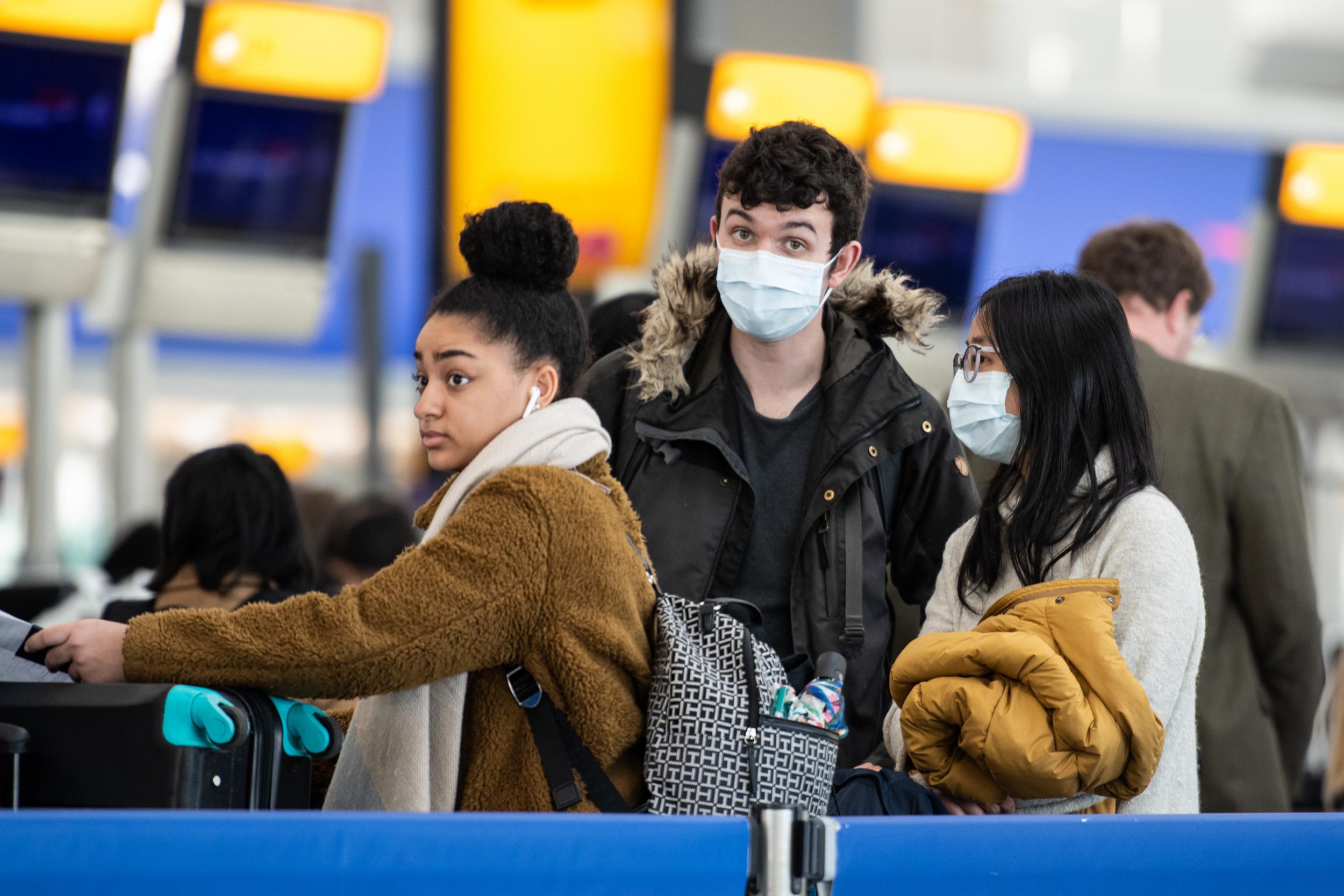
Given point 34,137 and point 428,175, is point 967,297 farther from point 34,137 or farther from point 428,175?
point 34,137

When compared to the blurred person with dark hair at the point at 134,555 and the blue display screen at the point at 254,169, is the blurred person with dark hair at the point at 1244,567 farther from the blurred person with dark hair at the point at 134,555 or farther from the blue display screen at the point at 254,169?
the blue display screen at the point at 254,169

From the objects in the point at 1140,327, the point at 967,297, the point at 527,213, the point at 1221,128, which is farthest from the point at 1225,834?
the point at 1221,128

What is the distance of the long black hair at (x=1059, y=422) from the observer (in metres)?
2.22

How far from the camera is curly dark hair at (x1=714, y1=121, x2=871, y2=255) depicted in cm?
251

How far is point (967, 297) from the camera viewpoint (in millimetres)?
7977

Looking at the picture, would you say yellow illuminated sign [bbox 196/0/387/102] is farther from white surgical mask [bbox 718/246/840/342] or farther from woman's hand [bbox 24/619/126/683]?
woman's hand [bbox 24/619/126/683]

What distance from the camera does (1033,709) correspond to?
192 cm

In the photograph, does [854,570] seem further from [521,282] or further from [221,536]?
[221,536]

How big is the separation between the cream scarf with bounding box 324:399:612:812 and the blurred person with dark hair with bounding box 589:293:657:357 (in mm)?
1278

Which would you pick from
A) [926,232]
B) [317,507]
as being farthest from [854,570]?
[926,232]

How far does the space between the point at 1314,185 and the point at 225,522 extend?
260 inches

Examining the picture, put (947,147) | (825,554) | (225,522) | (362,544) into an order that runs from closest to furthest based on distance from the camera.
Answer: (825,554), (225,522), (362,544), (947,147)

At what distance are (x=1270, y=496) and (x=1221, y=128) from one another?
12.3 m

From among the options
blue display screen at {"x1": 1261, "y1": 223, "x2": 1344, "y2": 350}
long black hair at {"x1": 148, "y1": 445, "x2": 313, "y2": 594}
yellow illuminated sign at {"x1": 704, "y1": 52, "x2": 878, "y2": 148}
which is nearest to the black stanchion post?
yellow illuminated sign at {"x1": 704, "y1": 52, "x2": 878, "y2": 148}
